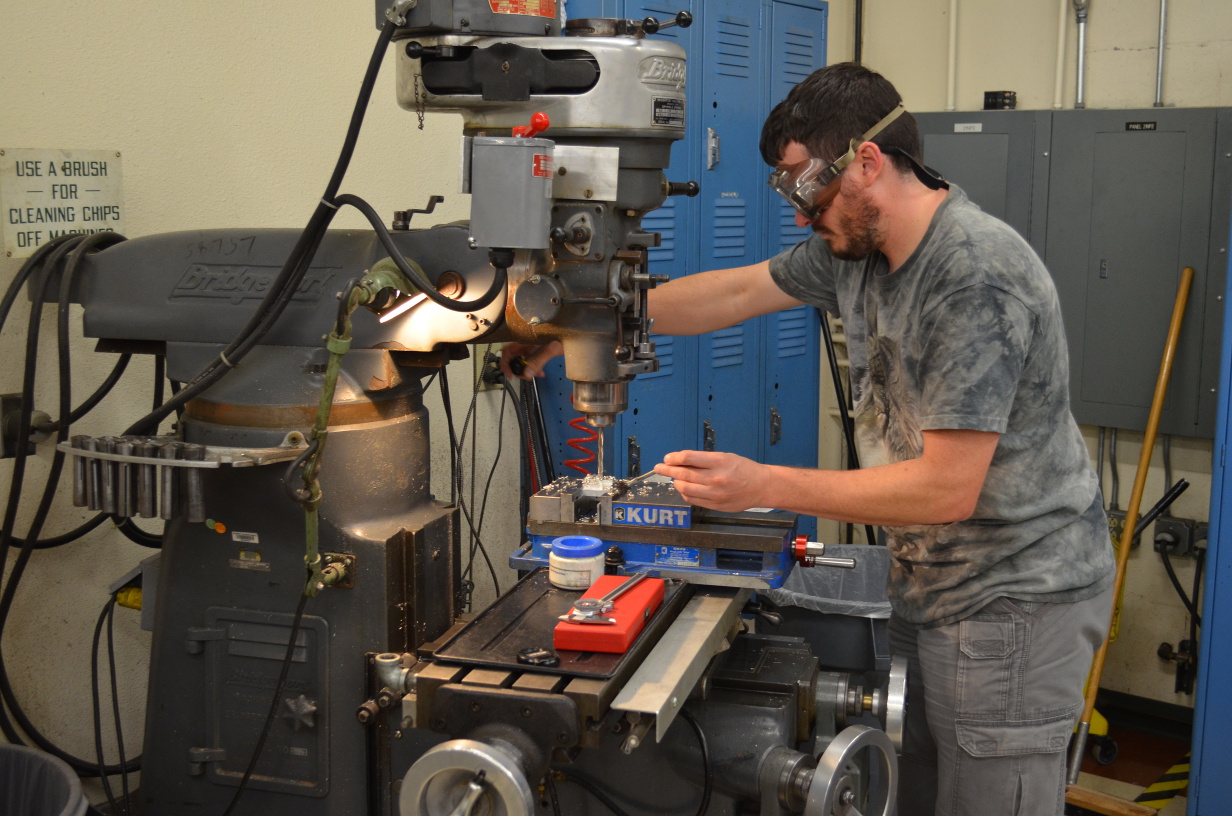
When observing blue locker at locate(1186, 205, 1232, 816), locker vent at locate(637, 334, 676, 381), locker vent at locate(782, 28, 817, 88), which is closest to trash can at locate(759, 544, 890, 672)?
locker vent at locate(637, 334, 676, 381)

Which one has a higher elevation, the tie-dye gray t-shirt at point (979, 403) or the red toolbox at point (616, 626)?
the tie-dye gray t-shirt at point (979, 403)

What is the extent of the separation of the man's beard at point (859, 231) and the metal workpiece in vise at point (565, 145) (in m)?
0.34

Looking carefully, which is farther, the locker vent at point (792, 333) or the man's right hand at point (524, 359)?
the locker vent at point (792, 333)

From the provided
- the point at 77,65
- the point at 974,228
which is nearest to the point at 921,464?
the point at 974,228

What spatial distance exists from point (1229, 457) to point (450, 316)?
6.69 feet

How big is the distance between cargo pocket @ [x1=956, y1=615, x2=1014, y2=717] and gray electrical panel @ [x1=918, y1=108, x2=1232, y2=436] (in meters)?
1.85

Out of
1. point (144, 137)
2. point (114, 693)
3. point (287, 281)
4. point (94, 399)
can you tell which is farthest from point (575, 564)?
point (144, 137)

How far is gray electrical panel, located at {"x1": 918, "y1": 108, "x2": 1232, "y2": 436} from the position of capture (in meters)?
3.12

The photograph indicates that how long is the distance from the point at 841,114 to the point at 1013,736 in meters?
0.94

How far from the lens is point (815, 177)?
5.30 ft

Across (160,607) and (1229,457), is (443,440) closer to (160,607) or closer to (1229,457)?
(160,607)

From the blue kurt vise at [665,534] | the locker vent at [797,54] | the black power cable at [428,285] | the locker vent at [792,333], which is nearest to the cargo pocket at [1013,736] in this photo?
the blue kurt vise at [665,534]

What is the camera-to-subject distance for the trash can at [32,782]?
63.8 inches

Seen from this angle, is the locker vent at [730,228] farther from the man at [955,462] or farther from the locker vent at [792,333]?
the man at [955,462]
